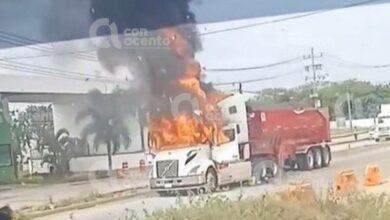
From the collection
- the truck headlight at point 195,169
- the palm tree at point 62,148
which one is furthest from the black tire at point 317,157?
the palm tree at point 62,148

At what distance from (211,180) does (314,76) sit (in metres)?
0.78

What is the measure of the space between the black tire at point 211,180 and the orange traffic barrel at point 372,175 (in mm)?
800

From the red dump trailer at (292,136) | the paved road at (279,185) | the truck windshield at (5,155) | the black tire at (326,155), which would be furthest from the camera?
the black tire at (326,155)

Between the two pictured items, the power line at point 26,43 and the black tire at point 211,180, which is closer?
the power line at point 26,43

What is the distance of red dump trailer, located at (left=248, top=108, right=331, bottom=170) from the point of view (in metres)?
3.83

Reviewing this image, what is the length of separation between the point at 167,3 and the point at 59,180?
102 cm

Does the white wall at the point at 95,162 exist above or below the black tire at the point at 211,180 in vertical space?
above

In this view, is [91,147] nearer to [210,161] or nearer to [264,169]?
[210,161]

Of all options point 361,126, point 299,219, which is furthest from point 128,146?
point 361,126

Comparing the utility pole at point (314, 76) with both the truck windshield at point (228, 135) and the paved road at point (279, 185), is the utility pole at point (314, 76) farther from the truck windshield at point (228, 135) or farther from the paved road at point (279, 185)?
the truck windshield at point (228, 135)

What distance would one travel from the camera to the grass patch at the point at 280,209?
375 cm

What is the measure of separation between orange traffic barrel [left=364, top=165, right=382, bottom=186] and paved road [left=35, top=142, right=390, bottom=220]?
3 centimetres

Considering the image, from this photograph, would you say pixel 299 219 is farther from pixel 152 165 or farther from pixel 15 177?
pixel 15 177

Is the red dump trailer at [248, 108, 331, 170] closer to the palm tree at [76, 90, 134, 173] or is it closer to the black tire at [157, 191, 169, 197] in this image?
the black tire at [157, 191, 169, 197]
